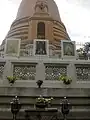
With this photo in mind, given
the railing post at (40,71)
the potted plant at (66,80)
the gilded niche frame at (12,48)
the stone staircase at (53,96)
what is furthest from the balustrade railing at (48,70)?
the stone staircase at (53,96)

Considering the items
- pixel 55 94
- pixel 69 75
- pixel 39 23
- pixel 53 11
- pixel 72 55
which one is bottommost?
pixel 55 94

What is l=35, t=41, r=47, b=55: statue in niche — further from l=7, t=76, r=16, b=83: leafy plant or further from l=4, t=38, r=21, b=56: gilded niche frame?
l=7, t=76, r=16, b=83: leafy plant

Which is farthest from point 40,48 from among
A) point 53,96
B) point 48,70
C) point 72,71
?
point 53,96

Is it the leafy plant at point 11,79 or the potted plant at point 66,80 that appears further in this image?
the potted plant at point 66,80

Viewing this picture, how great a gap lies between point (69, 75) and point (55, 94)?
1.63 meters

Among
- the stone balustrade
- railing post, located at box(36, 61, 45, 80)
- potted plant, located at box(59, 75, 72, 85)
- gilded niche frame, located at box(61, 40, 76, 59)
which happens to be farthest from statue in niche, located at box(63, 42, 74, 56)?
potted plant, located at box(59, 75, 72, 85)

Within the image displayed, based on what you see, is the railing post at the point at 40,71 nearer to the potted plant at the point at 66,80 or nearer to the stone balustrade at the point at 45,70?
the stone balustrade at the point at 45,70

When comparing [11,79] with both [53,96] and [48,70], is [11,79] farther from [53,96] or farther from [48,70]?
[53,96]

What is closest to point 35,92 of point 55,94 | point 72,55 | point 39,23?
point 55,94

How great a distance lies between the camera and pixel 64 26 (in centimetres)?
1931

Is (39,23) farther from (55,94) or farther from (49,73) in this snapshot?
(55,94)

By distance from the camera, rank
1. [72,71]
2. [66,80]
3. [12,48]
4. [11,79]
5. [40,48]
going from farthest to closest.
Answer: [40,48] < [12,48] < [72,71] < [66,80] < [11,79]

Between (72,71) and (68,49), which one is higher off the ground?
(68,49)

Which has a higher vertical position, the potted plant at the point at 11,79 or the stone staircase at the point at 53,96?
the potted plant at the point at 11,79
